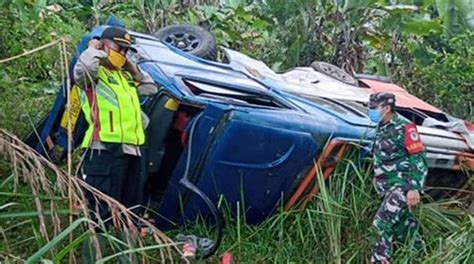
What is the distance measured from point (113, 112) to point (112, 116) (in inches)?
1.2

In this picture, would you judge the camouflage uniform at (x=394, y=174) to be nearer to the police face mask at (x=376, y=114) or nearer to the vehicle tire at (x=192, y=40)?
the police face mask at (x=376, y=114)

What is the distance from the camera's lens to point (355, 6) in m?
9.16

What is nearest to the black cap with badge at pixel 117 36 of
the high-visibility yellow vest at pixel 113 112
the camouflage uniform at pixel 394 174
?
the high-visibility yellow vest at pixel 113 112

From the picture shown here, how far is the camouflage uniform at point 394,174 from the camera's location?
17.4ft

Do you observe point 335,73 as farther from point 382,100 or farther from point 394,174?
point 394,174

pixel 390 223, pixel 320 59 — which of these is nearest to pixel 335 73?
pixel 320 59

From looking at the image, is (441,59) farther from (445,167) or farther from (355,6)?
(445,167)

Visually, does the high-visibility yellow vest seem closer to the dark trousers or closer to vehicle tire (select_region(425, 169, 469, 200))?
the dark trousers

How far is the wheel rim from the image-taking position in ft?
24.7

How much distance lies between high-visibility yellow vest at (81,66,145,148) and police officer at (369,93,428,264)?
165 centimetres

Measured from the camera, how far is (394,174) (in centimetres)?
534

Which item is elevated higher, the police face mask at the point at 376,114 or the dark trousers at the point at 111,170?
the police face mask at the point at 376,114

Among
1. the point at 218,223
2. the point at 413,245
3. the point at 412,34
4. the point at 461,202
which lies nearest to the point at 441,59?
the point at 412,34

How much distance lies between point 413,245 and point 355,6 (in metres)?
4.41
